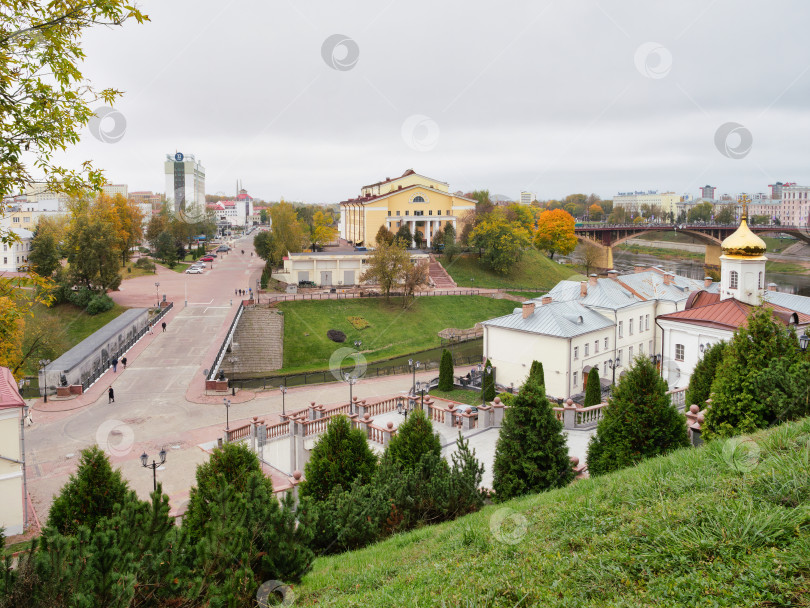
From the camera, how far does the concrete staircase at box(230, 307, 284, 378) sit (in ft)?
126

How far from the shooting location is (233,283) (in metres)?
56.2

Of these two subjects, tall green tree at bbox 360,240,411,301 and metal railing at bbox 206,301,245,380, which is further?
tall green tree at bbox 360,240,411,301

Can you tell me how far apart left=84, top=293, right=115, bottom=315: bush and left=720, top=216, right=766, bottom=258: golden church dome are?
3893 cm

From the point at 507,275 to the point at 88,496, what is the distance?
185 feet

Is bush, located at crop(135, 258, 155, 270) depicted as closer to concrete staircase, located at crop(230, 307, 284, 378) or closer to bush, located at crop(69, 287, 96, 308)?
bush, located at crop(69, 287, 96, 308)

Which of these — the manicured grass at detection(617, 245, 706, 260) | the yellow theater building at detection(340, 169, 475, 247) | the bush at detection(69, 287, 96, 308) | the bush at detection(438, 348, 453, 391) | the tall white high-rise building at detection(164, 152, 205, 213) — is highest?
the tall white high-rise building at detection(164, 152, 205, 213)

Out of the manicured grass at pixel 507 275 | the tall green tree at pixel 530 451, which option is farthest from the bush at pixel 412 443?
the manicured grass at pixel 507 275

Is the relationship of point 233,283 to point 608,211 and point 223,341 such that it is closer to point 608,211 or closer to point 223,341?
point 223,341

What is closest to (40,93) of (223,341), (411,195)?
(223,341)

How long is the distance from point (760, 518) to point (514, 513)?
3543 mm

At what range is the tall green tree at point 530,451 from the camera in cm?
1161

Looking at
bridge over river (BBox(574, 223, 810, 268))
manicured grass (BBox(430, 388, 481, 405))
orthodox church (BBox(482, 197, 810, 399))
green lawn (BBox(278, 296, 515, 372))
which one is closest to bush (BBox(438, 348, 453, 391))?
manicured grass (BBox(430, 388, 481, 405))

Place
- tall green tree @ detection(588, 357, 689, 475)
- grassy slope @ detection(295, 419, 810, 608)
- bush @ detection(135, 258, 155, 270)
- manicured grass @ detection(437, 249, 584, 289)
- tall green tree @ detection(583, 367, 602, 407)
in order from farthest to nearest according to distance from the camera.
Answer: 1. manicured grass @ detection(437, 249, 584, 289)
2. bush @ detection(135, 258, 155, 270)
3. tall green tree @ detection(583, 367, 602, 407)
4. tall green tree @ detection(588, 357, 689, 475)
5. grassy slope @ detection(295, 419, 810, 608)

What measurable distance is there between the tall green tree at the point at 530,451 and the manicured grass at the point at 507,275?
159 feet
